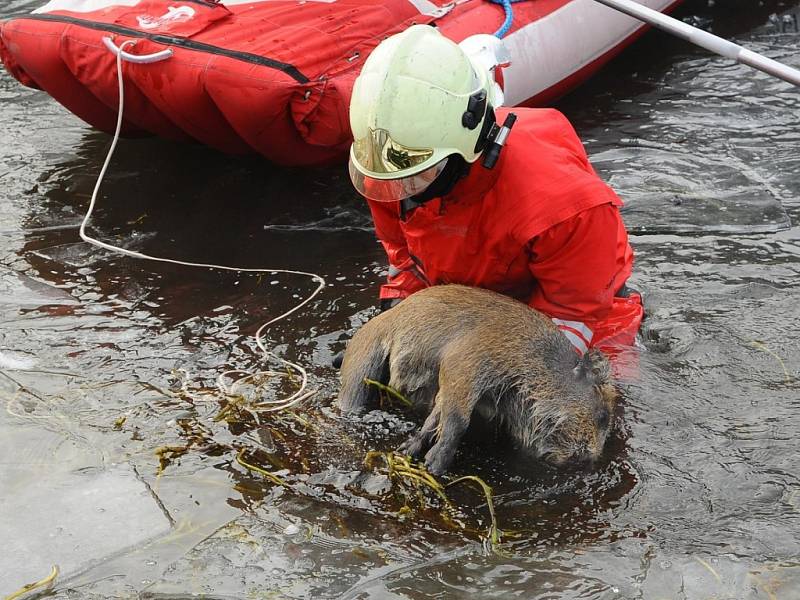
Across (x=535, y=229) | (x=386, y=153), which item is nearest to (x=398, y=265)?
(x=535, y=229)

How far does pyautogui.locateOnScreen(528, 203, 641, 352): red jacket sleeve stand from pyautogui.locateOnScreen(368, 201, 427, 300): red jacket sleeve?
672mm

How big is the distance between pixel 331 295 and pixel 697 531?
2.44 m

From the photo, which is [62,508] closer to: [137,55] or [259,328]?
[259,328]

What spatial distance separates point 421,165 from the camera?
364 centimetres

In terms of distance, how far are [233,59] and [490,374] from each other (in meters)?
2.76

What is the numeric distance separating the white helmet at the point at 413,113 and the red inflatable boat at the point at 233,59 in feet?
6.23

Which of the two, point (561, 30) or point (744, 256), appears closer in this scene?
point (744, 256)

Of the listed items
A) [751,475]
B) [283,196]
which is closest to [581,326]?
[751,475]

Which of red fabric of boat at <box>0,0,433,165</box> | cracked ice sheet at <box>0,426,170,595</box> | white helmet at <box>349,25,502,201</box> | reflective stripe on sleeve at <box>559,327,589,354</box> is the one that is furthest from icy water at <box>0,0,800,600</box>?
white helmet at <box>349,25,502,201</box>

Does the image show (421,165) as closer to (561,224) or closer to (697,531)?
(561,224)

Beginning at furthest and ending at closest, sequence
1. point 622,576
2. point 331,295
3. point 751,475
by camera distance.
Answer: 1. point 331,295
2. point 751,475
3. point 622,576

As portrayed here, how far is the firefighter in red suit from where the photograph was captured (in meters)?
3.60

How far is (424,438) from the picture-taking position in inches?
146

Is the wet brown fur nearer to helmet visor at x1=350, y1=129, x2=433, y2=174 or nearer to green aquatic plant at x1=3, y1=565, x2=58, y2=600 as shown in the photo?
helmet visor at x1=350, y1=129, x2=433, y2=174
